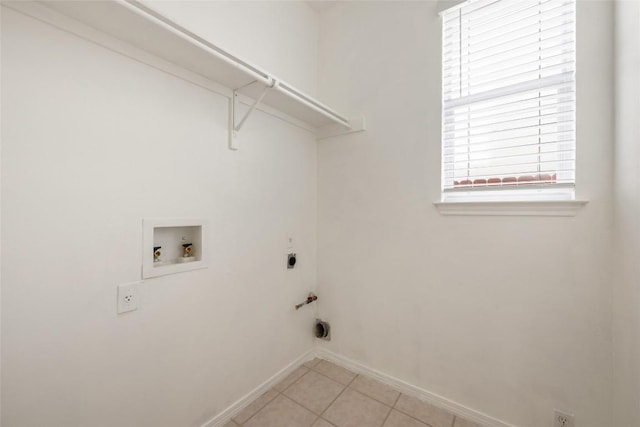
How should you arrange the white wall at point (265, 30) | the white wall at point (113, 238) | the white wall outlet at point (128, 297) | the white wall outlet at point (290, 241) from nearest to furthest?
the white wall at point (113, 238) < the white wall outlet at point (128, 297) < the white wall at point (265, 30) < the white wall outlet at point (290, 241)

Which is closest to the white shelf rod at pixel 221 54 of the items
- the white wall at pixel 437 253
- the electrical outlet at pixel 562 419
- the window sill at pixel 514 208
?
the white wall at pixel 437 253

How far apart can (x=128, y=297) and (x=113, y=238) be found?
28 centimetres

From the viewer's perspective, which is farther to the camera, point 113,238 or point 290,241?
point 290,241

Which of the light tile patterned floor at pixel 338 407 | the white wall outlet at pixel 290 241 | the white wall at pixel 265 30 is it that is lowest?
the light tile patterned floor at pixel 338 407

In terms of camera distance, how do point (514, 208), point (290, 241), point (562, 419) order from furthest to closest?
point (290, 241), point (514, 208), point (562, 419)

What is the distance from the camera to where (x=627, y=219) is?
1.05m

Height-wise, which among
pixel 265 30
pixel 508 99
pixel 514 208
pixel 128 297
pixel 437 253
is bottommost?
pixel 128 297

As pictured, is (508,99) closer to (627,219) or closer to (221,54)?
(627,219)

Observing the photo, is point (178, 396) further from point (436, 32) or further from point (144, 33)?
point (436, 32)

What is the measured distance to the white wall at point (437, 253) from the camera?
49.0 inches

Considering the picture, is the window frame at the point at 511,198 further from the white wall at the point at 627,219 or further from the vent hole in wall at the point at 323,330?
the vent hole in wall at the point at 323,330

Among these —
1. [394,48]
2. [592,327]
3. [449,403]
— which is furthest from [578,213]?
[394,48]

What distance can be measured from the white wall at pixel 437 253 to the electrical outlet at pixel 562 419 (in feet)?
0.11

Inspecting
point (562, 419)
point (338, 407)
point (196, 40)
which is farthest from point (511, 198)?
point (196, 40)
